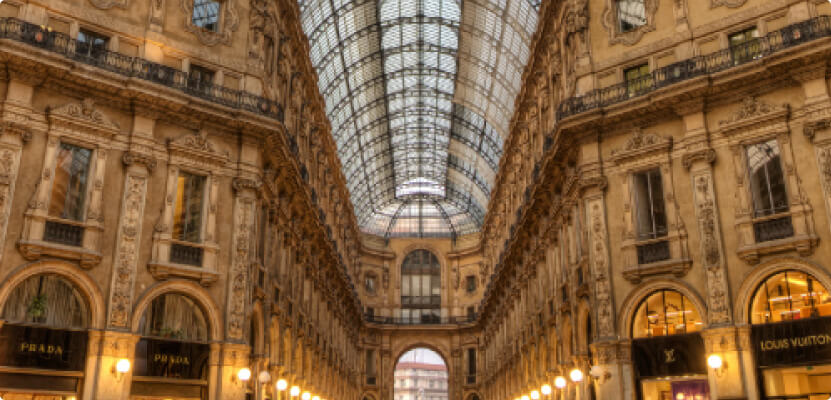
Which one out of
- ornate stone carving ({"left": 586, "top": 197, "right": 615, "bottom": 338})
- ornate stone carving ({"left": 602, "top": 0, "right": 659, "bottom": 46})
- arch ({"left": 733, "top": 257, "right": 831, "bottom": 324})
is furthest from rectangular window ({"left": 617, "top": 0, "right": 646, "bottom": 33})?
arch ({"left": 733, "top": 257, "right": 831, "bottom": 324})

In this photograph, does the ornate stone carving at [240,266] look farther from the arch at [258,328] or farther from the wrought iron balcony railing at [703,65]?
the wrought iron balcony railing at [703,65]

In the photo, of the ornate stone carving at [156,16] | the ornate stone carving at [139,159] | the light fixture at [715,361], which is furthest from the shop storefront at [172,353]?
the light fixture at [715,361]

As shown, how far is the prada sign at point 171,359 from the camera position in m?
24.2

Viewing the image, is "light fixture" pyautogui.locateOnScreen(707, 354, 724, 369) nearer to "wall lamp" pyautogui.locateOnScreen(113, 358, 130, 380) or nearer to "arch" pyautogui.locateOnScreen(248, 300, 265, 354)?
"arch" pyautogui.locateOnScreen(248, 300, 265, 354)

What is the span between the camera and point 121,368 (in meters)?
22.5

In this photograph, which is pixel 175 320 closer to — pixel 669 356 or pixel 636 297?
pixel 636 297

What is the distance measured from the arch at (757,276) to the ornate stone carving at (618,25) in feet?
34.5

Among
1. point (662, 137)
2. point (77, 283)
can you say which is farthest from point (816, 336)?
point (77, 283)

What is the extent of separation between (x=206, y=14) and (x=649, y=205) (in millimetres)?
19575

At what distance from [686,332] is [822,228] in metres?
5.81

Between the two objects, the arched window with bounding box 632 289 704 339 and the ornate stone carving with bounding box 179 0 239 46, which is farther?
the ornate stone carving with bounding box 179 0 239 46

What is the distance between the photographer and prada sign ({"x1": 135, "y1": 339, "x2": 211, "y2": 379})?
→ 24172 millimetres

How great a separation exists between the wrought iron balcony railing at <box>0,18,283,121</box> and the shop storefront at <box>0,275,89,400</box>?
7.67 meters

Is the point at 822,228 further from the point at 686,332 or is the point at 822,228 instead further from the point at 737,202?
the point at 686,332
